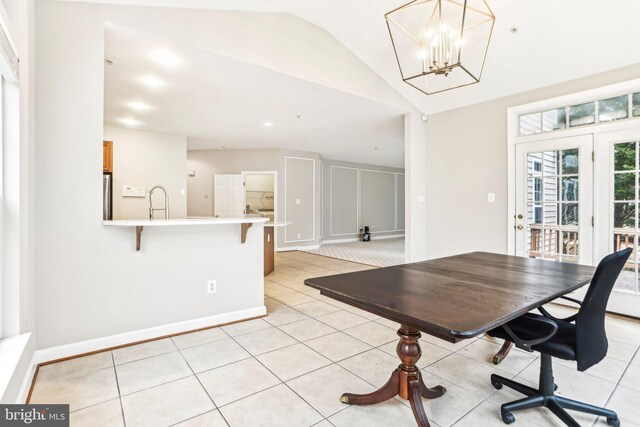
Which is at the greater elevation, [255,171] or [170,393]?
[255,171]

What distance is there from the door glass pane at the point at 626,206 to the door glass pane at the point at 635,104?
11.7 inches

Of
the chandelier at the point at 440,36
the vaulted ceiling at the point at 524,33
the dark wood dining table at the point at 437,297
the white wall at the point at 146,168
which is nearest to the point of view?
the dark wood dining table at the point at 437,297

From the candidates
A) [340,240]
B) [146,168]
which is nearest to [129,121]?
[146,168]

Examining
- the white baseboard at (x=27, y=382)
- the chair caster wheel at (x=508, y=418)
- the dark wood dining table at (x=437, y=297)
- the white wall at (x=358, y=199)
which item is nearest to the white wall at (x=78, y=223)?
the white baseboard at (x=27, y=382)

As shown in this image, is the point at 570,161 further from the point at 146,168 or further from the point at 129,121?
the point at 146,168

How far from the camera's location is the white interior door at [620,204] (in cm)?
306

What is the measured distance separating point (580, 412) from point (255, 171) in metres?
6.89

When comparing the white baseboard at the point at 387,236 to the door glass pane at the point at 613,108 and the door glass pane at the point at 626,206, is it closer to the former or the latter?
the door glass pane at the point at 626,206

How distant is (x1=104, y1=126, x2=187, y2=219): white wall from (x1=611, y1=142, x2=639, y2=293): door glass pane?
6406mm

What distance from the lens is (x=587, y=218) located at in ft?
10.9

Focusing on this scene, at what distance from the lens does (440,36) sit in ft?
6.61

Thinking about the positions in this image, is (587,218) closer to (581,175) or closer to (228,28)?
(581,175)

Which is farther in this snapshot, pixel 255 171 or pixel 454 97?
pixel 255 171

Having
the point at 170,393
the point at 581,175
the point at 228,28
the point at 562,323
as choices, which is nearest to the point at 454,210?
the point at 581,175
